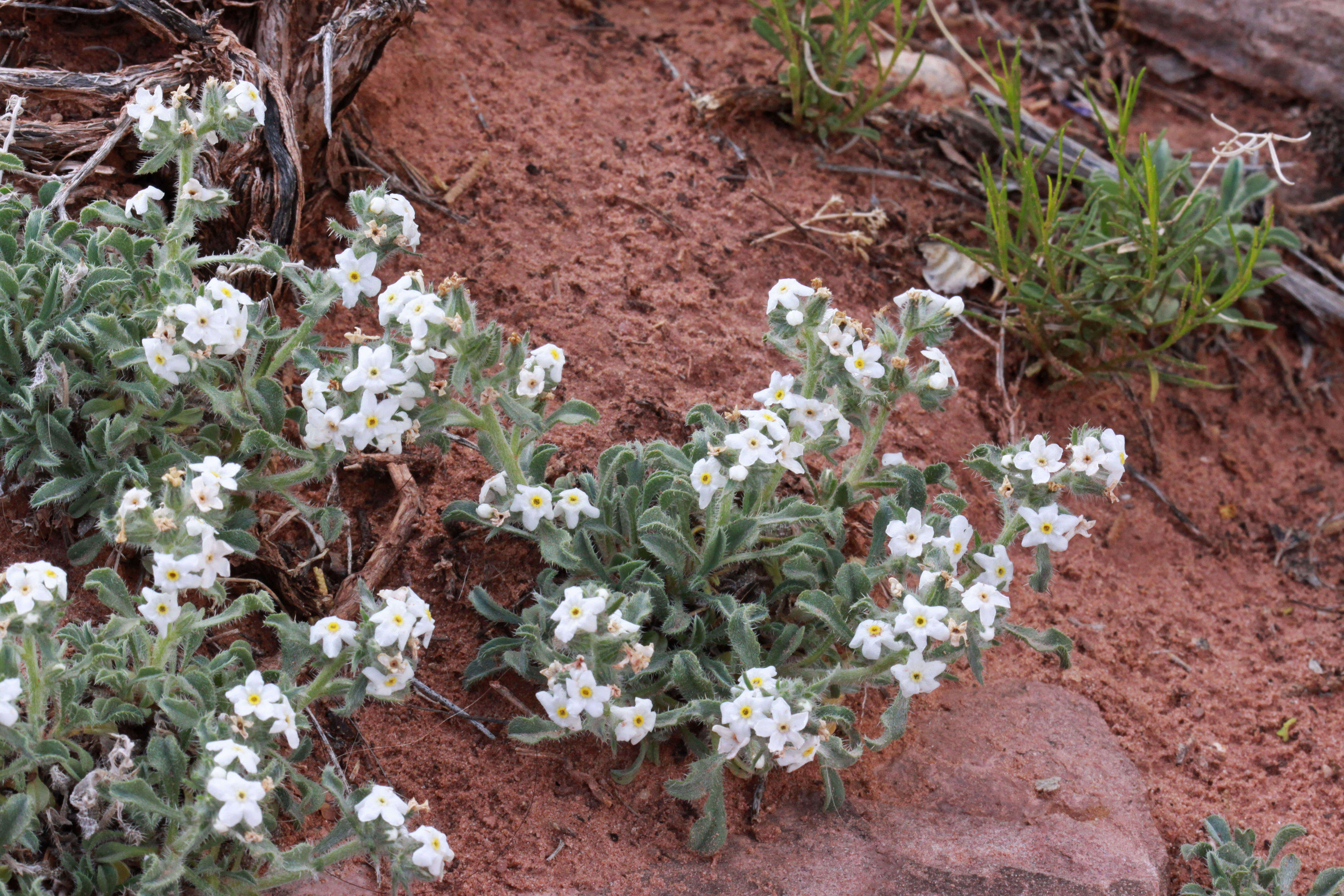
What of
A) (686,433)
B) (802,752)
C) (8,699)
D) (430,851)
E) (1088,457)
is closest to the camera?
(8,699)

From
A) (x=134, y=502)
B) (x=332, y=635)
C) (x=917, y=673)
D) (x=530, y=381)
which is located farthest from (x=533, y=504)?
(x=917, y=673)

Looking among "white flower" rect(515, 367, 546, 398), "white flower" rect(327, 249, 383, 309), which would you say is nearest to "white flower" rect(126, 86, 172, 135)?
"white flower" rect(327, 249, 383, 309)

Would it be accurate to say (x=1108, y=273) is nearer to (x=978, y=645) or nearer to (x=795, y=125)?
(x=795, y=125)

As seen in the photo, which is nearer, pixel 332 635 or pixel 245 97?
pixel 332 635

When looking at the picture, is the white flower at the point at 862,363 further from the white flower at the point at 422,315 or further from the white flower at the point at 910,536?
the white flower at the point at 422,315

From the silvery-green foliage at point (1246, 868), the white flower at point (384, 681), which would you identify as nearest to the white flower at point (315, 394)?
the white flower at point (384, 681)

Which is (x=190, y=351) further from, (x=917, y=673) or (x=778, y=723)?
(x=917, y=673)
